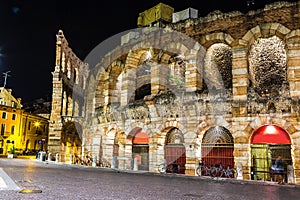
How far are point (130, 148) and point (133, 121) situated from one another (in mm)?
1726

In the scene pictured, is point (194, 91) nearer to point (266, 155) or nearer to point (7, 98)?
point (266, 155)

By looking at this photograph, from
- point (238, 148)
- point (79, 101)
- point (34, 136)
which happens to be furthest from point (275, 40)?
point (34, 136)

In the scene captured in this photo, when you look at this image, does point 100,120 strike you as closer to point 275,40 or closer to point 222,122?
point 222,122

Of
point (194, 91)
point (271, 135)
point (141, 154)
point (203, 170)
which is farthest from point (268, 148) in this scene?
point (141, 154)

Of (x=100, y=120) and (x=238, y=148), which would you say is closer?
(x=238, y=148)

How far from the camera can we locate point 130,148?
1838cm

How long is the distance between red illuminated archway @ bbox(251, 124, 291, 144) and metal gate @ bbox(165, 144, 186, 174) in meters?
3.81

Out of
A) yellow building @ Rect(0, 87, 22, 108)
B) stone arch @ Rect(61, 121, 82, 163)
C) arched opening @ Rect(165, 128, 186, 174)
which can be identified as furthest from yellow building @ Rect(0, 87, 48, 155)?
arched opening @ Rect(165, 128, 186, 174)

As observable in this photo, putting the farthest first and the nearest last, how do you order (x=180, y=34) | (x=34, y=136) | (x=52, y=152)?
1. (x=34, y=136)
2. (x=52, y=152)
3. (x=180, y=34)

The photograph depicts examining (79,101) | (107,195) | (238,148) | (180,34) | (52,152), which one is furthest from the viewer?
(79,101)

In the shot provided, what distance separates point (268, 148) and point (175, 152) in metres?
4.63

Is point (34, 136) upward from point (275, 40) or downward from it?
downward

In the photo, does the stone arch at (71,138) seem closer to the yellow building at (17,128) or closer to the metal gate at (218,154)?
the yellow building at (17,128)

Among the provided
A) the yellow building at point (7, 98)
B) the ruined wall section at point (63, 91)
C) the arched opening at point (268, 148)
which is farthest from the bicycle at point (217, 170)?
the yellow building at point (7, 98)
